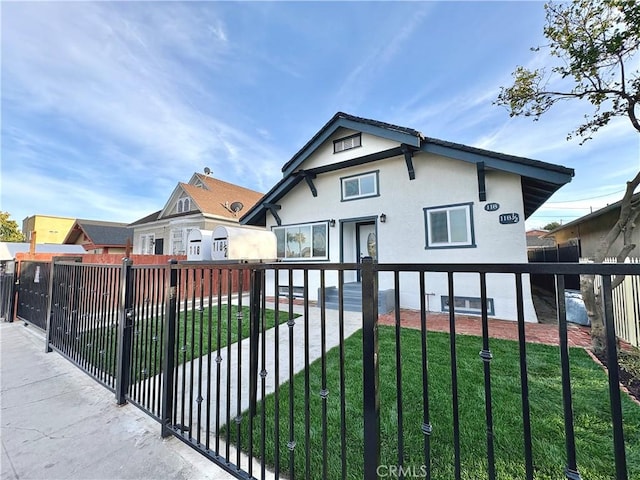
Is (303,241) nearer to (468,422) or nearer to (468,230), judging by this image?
(468,230)

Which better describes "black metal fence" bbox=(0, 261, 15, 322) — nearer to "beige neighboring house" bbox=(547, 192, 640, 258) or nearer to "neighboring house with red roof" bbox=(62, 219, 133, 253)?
"neighboring house with red roof" bbox=(62, 219, 133, 253)

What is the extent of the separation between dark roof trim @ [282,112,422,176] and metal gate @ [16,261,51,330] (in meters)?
6.66

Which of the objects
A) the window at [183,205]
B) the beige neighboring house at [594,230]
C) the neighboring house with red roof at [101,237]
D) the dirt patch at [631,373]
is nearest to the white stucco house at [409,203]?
the dirt patch at [631,373]

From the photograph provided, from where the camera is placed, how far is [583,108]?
5.20 metres

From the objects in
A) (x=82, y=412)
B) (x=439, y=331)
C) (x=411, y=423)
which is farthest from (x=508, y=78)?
(x=82, y=412)

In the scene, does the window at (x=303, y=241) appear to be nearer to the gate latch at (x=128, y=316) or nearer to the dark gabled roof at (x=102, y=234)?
the gate latch at (x=128, y=316)

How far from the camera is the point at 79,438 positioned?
7.57 feet

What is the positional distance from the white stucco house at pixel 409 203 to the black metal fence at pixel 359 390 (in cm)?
282

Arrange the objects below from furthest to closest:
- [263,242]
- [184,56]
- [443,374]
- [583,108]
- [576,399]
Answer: [263,242]
[184,56]
[583,108]
[443,374]
[576,399]

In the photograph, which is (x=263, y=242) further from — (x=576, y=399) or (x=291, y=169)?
(x=576, y=399)

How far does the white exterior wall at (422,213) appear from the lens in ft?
20.7

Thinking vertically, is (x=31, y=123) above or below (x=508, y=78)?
above

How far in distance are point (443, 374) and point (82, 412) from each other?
3.99 metres

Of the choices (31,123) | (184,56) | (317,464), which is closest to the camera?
(317,464)
